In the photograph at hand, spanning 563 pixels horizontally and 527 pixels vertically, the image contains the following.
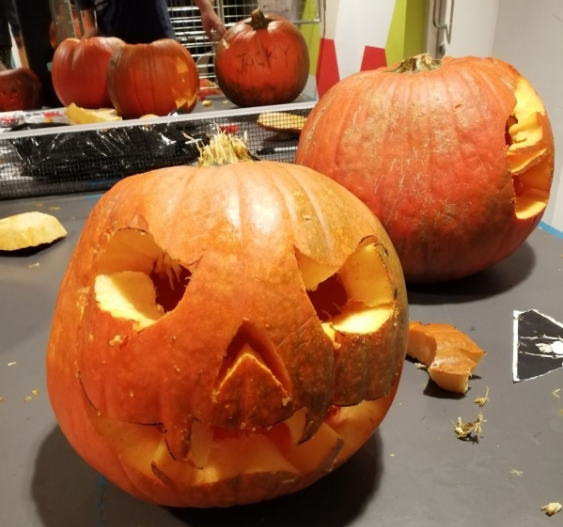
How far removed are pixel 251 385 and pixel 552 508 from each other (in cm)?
38

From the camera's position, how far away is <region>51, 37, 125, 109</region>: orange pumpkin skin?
95.4 inches

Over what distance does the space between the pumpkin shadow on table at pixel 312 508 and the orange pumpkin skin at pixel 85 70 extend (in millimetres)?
2212

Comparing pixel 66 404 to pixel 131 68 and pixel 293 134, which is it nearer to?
pixel 293 134

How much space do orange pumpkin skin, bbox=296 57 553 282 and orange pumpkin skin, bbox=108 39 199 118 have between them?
132 centimetres

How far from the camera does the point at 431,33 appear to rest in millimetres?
2145

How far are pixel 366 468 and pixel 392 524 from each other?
0.09 meters

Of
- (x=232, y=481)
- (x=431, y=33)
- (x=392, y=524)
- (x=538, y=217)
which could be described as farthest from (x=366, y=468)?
(x=431, y=33)

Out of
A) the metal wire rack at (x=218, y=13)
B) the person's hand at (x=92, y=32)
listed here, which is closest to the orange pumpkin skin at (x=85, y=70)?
the person's hand at (x=92, y=32)

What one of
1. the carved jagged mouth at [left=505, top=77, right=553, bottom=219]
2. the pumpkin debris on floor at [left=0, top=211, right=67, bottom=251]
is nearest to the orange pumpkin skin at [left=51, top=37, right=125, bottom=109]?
the pumpkin debris on floor at [left=0, top=211, right=67, bottom=251]

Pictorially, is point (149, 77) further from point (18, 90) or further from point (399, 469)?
point (399, 469)

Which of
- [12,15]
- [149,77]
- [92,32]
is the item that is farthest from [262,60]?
[12,15]

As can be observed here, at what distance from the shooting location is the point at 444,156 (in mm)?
1025

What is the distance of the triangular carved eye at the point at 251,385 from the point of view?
0.53 meters

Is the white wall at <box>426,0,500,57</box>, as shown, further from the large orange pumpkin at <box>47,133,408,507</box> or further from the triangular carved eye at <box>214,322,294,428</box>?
the triangular carved eye at <box>214,322,294,428</box>
